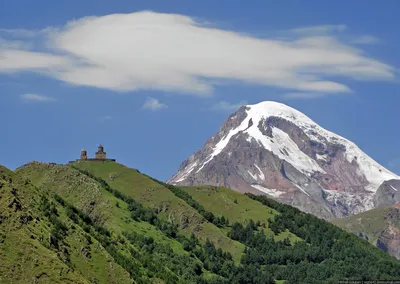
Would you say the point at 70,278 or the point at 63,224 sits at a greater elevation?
the point at 63,224

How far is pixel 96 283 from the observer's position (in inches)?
7288

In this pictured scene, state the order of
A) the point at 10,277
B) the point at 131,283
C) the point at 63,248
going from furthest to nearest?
the point at 131,283 → the point at 63,248 → the point at 10,277

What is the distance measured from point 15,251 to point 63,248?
27552 millimetres

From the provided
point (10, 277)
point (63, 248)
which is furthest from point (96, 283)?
point (10, 277)

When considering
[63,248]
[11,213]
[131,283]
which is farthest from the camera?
[131,283]

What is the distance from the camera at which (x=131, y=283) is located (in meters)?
196

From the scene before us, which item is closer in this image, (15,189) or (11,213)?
(11,213)

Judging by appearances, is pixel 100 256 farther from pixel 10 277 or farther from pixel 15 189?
pixel 10 277

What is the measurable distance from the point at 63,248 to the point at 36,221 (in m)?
10.1

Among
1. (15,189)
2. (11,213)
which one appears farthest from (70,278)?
(15,189)

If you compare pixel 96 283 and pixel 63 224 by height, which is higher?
pixel 63 224

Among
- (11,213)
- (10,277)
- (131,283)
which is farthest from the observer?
(131,283)

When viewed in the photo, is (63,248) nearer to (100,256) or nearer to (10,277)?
(100,256)

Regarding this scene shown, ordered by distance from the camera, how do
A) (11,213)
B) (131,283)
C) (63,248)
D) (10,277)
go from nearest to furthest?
(10,277) → (11,213) → (63,248) → (131,283)
